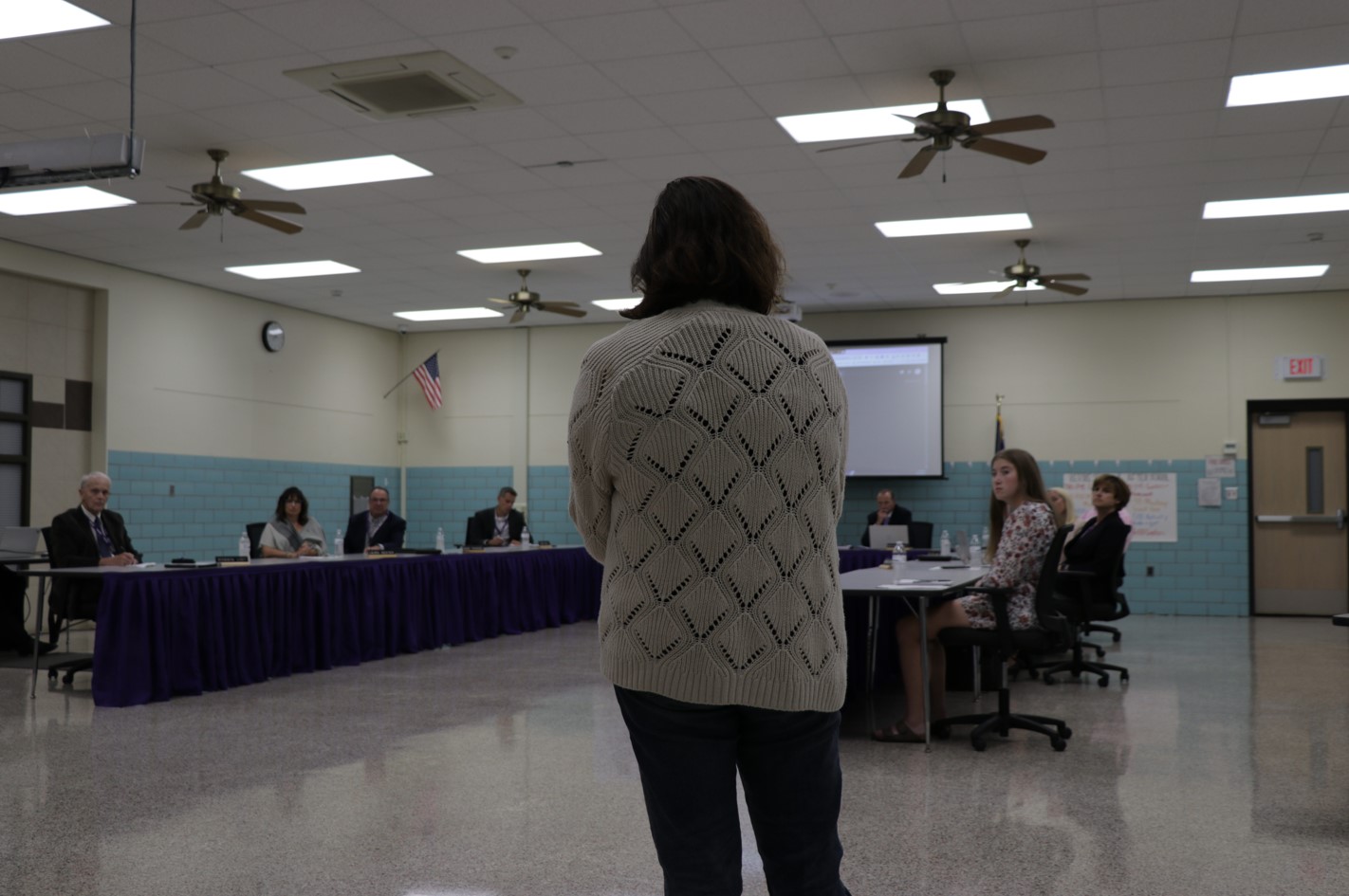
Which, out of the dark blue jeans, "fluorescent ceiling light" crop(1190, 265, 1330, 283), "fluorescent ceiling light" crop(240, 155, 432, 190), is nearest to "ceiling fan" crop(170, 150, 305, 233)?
"fluorescent ceiling light" crop(240, 155, 432, 190)

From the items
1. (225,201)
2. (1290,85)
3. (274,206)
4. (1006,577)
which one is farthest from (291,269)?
(1290,85)

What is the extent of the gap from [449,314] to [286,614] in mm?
6826

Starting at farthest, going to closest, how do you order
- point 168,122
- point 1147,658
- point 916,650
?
1. point 1147,658
2. point 168,122
3. point 916,650

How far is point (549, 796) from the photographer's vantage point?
416cm

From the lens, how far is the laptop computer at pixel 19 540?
8.24 meters

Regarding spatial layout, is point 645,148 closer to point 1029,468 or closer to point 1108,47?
point 1108,47

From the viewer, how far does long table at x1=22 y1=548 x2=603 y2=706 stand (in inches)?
246

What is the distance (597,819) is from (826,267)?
793 centimetres

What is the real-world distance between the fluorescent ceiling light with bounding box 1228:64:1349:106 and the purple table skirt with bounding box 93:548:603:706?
598 centimetres

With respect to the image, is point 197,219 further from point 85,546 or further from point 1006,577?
point 1006,577

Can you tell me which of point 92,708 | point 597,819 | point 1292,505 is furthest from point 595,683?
point 1292,505

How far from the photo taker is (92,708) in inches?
240

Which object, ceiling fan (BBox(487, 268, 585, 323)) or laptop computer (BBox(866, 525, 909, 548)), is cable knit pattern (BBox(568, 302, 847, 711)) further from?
ceiling fan (BBox(487, 268, 585, 323))

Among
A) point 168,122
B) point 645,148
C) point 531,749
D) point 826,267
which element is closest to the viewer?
point 531,749
